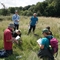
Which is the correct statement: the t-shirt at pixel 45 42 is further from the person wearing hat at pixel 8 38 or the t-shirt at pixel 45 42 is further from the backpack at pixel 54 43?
the person wearing hat at pixel 8 38

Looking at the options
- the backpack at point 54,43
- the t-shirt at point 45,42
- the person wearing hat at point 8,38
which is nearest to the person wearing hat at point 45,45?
the t-shirt at point 45,42

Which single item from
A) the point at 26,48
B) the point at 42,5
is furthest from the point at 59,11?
the point at 26,48

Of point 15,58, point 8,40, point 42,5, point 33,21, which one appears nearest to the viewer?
point 8,40

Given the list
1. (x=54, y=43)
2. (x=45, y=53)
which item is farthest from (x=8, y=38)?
(x=54, y=43)

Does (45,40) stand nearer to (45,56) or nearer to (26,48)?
(45,56)

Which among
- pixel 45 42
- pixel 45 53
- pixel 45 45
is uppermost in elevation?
pixel 45 42

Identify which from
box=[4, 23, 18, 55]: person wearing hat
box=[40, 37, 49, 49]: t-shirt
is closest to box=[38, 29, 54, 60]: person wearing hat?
box=[40, 37, 49, 49]: t-shirt

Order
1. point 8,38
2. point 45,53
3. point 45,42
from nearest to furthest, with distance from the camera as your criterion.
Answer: point 45,42
point 45,53
point 8,38

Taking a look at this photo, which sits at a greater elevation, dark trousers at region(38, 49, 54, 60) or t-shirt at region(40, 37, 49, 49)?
t-shirt at region(40, 37, 49, 49)

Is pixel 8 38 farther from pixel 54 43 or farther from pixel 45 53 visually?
pixel 54 43

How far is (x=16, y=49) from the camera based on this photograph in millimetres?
11766

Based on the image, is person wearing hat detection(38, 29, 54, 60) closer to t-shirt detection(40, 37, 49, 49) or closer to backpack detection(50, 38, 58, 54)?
t-shirt detection(40, 37, 49, 49)

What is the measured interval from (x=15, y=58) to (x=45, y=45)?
2916 millimetres

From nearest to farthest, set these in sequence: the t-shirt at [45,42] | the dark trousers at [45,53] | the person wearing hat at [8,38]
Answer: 1. the t-shirt at [45,42]
2. the dark trousers at [45,53]
3. the person wearing hat at [8,38]
